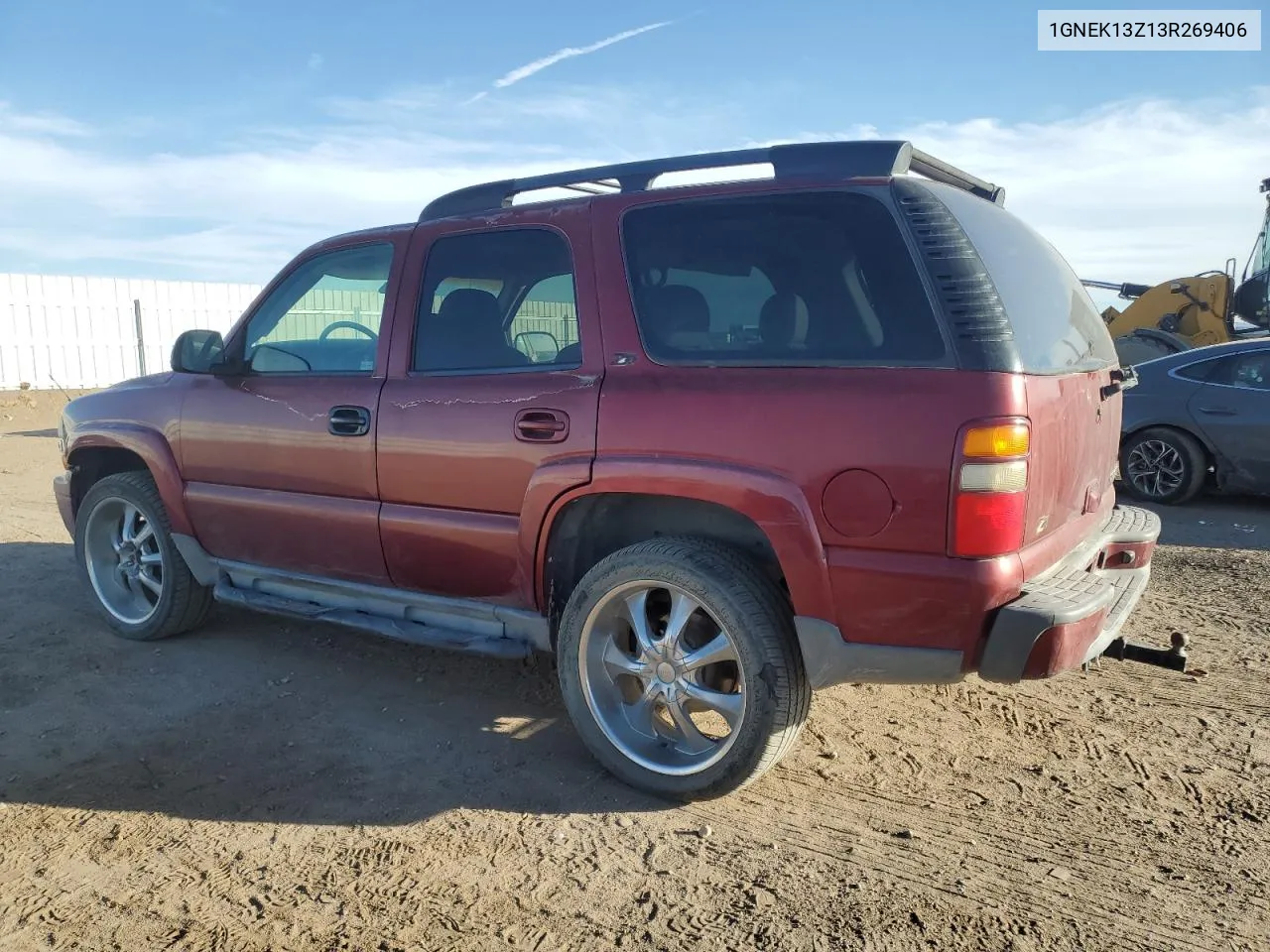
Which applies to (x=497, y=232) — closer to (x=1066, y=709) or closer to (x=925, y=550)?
(x=925, y=550)

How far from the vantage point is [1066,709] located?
3951 mm

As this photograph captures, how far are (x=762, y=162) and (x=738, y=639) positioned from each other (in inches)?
62.4

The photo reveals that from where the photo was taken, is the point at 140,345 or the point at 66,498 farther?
the point at 140,345

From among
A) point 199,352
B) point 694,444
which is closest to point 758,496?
point 694,444

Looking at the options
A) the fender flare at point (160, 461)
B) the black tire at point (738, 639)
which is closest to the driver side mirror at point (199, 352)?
the fender flare at point (160, 461)

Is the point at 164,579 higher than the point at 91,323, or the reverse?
the point at 91,323

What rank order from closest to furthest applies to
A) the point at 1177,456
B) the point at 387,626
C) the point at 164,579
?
1. the point at 387,626
2. the point at 164,579
3. the point at 1177,456

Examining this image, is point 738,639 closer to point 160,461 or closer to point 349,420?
point 349,420

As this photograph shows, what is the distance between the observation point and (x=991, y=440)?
2.68m

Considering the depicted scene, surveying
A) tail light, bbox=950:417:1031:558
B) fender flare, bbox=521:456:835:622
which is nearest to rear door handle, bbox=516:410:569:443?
fender flare, bbox=521:456:835:622

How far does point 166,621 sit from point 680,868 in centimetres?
321

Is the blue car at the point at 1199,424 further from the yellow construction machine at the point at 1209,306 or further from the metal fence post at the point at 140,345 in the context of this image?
the metal fence post at the point at 140,345

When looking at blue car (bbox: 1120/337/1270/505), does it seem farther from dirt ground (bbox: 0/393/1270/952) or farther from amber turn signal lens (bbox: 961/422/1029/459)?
amber turn signal lens (bbox: 961/422/1029/459)

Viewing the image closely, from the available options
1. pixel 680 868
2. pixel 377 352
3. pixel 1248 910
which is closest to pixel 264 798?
pixel 680 868
